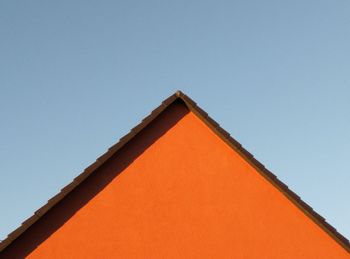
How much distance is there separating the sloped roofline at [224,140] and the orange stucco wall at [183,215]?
4.8 inches

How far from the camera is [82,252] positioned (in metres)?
7.98

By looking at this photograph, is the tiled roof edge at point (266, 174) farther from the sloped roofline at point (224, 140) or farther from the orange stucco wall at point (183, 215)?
the orange stucco wall at point (183, 215)

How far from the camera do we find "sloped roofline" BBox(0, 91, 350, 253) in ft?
26.2

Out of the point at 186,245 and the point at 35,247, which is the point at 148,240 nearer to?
the point at 186,245

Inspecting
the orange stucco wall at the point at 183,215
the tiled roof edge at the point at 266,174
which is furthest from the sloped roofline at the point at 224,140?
the orange stucco wall at the point at 183,215

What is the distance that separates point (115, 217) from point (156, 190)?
0.94m

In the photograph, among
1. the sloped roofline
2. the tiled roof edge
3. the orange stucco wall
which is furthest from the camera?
the tiled roof edge

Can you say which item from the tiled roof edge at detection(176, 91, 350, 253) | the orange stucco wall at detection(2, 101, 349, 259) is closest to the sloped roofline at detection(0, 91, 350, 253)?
the tiled roof edge at detection(176, 91, 350, 253)

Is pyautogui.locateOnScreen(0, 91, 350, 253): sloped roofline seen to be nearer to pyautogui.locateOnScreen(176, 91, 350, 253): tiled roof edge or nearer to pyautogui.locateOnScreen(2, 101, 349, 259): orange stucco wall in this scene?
pyautogui.locateOnScreen(176, 91, 350, 253): tiled roof edge

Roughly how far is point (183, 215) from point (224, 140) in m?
1.83

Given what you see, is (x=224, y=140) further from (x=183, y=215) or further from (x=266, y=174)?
(x=183, y=215)

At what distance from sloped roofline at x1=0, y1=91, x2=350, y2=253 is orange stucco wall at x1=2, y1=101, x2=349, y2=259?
12 cm

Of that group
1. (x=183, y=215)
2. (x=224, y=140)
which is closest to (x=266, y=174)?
(x=224, y=140)

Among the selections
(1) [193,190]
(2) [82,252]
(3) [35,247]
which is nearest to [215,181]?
(1) [193,190]
